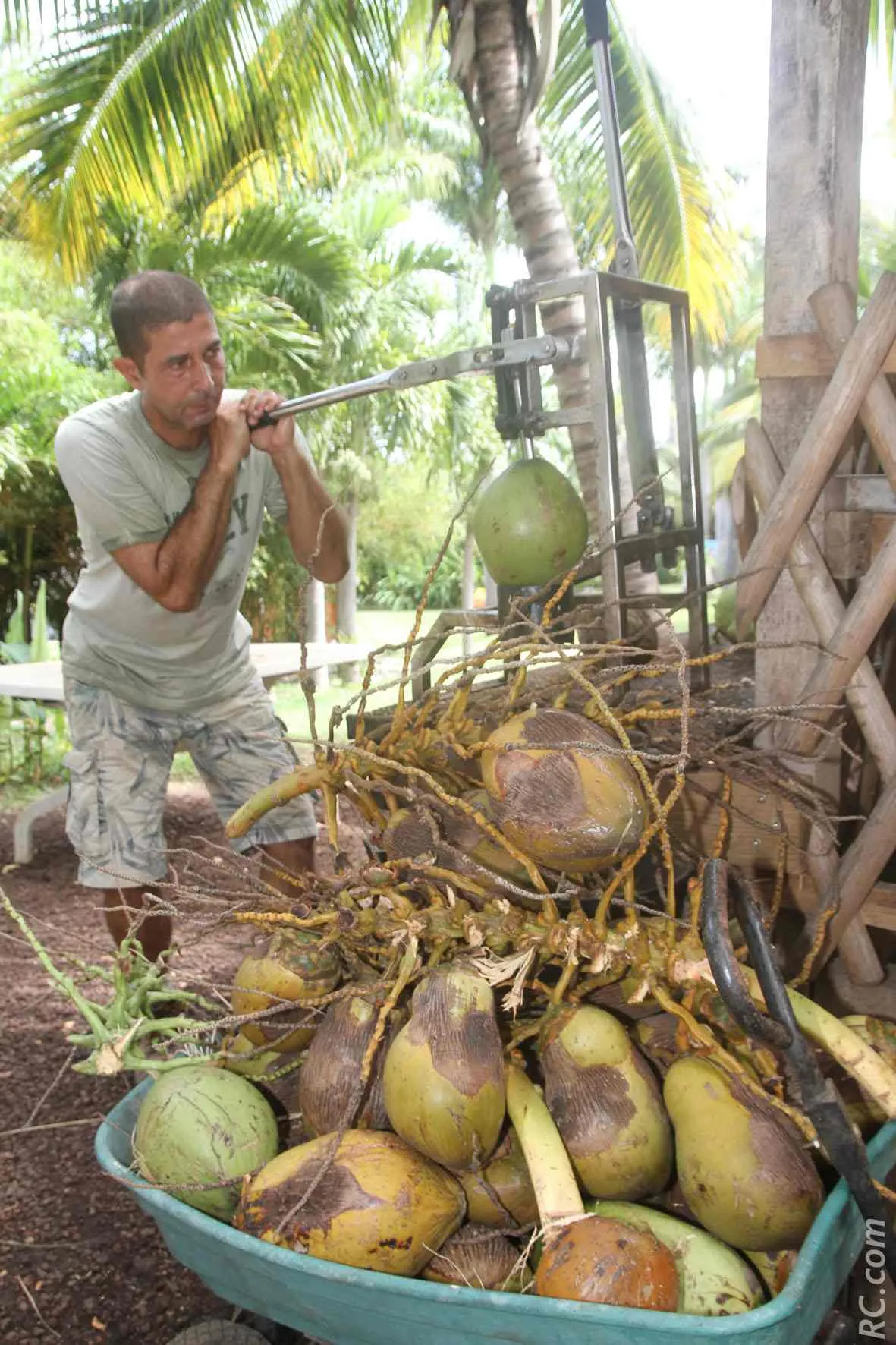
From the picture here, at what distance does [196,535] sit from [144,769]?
602 millimetres

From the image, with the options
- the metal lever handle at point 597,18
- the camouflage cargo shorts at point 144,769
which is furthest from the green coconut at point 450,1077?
the metal lever handle at point 597,18

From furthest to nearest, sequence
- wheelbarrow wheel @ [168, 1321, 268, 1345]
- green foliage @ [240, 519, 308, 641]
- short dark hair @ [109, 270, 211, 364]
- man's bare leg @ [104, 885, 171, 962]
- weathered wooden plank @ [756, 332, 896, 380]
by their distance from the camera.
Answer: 1. green foliage @ [240, 519, 308, 641]
2. man's bare leg @ [104, 885, 171, 962]
3. short dark hair @ [109, 270, 211, 364]
4. weathered wooden plank @ [756, 332, 896, 380]
5. wheelbarrow wheel @ [168, 1321, 268, 1345]

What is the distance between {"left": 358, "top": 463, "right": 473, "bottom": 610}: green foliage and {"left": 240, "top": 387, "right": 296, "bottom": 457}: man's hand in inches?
864

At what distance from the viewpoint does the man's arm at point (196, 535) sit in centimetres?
238

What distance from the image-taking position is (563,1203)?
3.59 ft

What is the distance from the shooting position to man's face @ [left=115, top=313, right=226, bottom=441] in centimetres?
237

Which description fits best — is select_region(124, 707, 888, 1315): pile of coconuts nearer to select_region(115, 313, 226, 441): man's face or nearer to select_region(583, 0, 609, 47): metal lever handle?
select_region(115, 313, 226, 441): man's face

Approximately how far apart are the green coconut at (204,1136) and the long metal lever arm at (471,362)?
1.10 metres

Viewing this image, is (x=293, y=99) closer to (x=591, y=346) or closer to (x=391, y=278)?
(x=591, y=346)

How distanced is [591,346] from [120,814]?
1.50 metres

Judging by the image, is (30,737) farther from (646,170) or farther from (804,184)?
(804,184)

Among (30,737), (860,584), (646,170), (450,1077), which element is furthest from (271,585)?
(450,1077)

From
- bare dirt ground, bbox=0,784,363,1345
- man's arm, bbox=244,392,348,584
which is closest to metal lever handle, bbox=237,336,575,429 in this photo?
man's arm, bbox=244,392,348,584

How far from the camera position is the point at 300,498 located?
2561 millimetres
